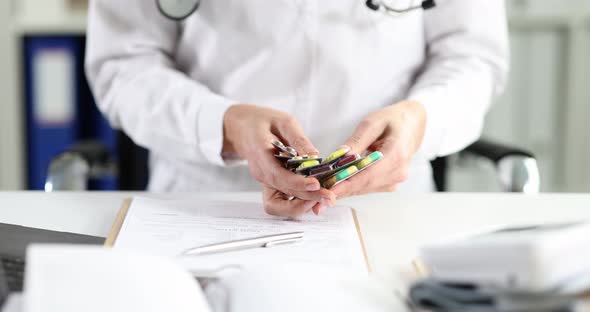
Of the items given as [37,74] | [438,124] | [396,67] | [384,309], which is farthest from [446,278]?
[37,74]

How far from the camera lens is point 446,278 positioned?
54 centimetres

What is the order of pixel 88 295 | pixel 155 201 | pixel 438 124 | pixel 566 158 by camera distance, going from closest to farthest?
pixel 88 295, pixel 155 201, pixel 438 124, pixel 566 158

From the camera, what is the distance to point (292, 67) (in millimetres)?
1080

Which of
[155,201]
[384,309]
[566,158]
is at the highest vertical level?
[384,309]

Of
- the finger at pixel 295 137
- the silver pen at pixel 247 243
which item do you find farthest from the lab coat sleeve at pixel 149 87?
the silver pen at pixel 247 243

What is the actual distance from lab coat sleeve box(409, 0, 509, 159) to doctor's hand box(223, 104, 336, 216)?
0.24 meters

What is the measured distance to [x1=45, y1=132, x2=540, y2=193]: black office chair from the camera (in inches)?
43.5

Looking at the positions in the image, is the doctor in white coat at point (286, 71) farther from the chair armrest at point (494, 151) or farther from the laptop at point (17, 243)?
the laptop at point (17, 243)

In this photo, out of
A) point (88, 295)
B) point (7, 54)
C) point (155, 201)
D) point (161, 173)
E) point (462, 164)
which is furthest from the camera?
point (7, 54)

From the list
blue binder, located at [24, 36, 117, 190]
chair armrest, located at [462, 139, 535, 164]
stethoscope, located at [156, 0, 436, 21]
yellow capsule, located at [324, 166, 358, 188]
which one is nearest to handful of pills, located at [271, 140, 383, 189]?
yellow capsule, located at [324, 166, 358, 188]

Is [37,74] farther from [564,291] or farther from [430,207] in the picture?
[564,291]

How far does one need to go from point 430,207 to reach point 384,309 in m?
0.37

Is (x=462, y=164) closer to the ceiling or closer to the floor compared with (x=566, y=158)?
closer to the ceiling

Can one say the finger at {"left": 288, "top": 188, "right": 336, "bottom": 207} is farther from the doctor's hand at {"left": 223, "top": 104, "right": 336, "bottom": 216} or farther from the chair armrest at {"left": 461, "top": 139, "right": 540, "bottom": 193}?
the chair armrest at {"left": 461, "top": 139, "right": 540, "bottom": 193}
